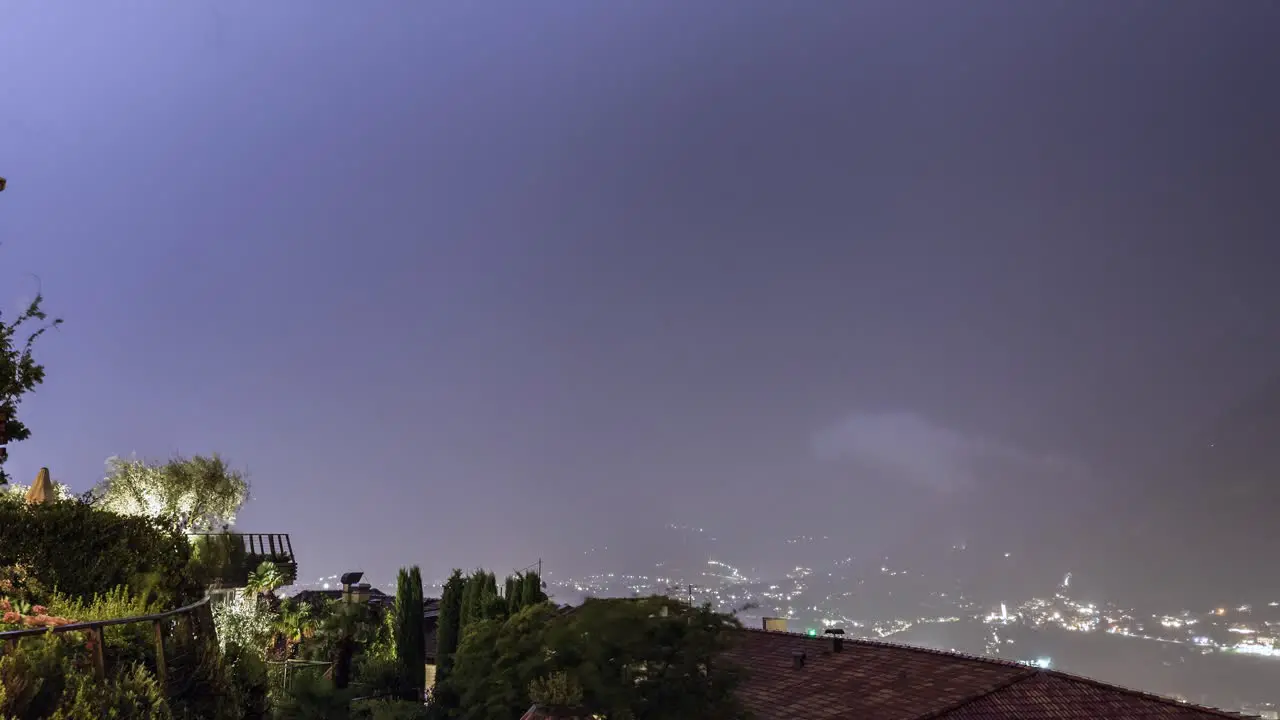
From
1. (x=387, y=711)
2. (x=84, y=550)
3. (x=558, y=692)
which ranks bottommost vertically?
(x=387, y=711)

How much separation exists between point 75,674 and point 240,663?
89.2 inches

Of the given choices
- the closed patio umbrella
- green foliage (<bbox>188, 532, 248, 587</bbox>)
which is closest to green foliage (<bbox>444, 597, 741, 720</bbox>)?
the closed patio umbrella

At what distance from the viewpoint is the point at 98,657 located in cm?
556

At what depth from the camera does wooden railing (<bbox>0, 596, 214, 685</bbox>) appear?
5242mm

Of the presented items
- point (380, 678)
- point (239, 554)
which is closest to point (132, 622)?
point (380, 678)

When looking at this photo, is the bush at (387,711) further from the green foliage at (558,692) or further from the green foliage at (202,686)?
the green foliage at (202,686)

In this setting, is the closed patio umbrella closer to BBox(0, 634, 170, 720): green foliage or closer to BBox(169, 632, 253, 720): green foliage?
BBox(169, 632, 253, 720): green foliage

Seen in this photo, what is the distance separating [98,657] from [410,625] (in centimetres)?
2314

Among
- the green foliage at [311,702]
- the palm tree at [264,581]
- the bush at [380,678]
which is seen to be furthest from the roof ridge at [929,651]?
the palm tree at [264,581]

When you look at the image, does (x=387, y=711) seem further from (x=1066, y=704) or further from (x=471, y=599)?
(x=1066, y=704)

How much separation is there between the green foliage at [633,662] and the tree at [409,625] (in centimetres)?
1554

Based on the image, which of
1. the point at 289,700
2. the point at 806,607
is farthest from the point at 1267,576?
the point at 289,700

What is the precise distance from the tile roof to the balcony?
1815 centimetres

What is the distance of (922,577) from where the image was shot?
19362 centimetres
